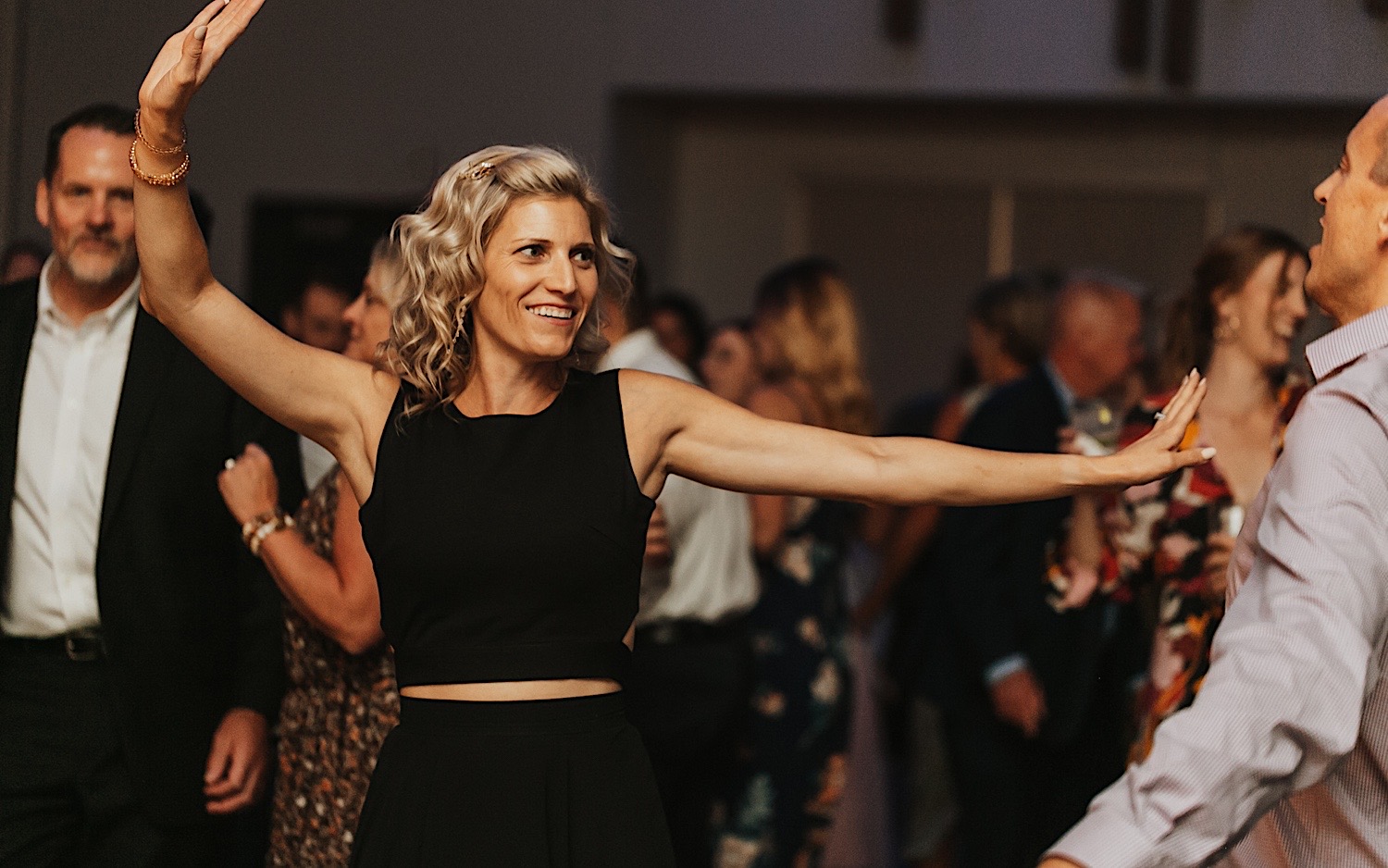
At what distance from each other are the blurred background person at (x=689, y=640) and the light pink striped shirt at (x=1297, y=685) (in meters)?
1.96

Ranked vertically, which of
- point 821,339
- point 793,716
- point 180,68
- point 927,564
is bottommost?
point 793,716

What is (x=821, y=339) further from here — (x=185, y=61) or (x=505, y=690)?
(x=185, y=61)

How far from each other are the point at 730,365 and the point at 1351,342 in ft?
10.6

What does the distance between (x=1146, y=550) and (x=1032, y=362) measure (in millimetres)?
1910

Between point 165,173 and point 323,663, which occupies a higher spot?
point 165,173

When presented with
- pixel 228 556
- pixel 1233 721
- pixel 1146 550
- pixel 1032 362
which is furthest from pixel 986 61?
pixel 1233 721

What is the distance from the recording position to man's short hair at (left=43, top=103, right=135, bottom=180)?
285 cm

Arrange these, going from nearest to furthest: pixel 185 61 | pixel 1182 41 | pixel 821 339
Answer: pixel 185 61 → pixel 821 339 → pixel 1182 41

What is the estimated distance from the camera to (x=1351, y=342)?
1.84 meters

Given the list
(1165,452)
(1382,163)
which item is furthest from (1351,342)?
(1165,452)

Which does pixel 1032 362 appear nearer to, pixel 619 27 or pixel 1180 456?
pixel 619 27

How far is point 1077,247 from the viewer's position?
7.03m

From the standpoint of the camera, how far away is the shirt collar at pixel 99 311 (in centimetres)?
285

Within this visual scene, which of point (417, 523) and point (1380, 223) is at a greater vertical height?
point (1380, 223)
